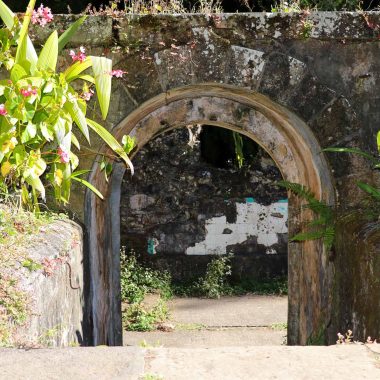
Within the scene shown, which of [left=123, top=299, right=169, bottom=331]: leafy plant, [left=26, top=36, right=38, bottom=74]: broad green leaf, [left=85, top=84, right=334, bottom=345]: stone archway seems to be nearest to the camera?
[left=26, top=36, right=38, bottom=74]: broad green leaf

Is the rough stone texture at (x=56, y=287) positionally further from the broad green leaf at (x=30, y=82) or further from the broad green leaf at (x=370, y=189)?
the broad green leaf at (x=370, y=189)

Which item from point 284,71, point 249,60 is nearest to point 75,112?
point 249,60

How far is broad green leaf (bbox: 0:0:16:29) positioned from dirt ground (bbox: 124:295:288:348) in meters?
3.70

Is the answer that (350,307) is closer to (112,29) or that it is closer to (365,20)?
(365,20)

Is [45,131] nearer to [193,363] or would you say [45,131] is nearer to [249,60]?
[249,60]

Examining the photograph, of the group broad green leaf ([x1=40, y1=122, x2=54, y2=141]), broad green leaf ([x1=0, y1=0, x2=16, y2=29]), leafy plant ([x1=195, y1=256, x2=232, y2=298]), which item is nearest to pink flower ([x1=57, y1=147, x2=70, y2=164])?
broad green leaf ([x1=40, y1=122, x2=54, y2=141])

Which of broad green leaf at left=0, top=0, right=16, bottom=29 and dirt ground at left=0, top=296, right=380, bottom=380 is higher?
broad green leaf at left=0, top=0, right=16, bottom=29

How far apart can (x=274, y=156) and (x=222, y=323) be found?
2.94 metres

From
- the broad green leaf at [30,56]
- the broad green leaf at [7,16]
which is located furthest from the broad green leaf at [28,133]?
the broad green leaf at [7,16]

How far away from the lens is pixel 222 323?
809cm

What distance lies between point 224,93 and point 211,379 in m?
3.83

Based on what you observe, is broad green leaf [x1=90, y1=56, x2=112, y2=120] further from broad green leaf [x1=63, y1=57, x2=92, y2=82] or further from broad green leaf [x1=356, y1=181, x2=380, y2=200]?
broad green leaf [x1=356, y1=181, x2=380, y2=200]

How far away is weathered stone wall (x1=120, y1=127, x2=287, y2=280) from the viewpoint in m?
10.3

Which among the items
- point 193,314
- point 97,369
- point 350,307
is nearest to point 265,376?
point 97,369
